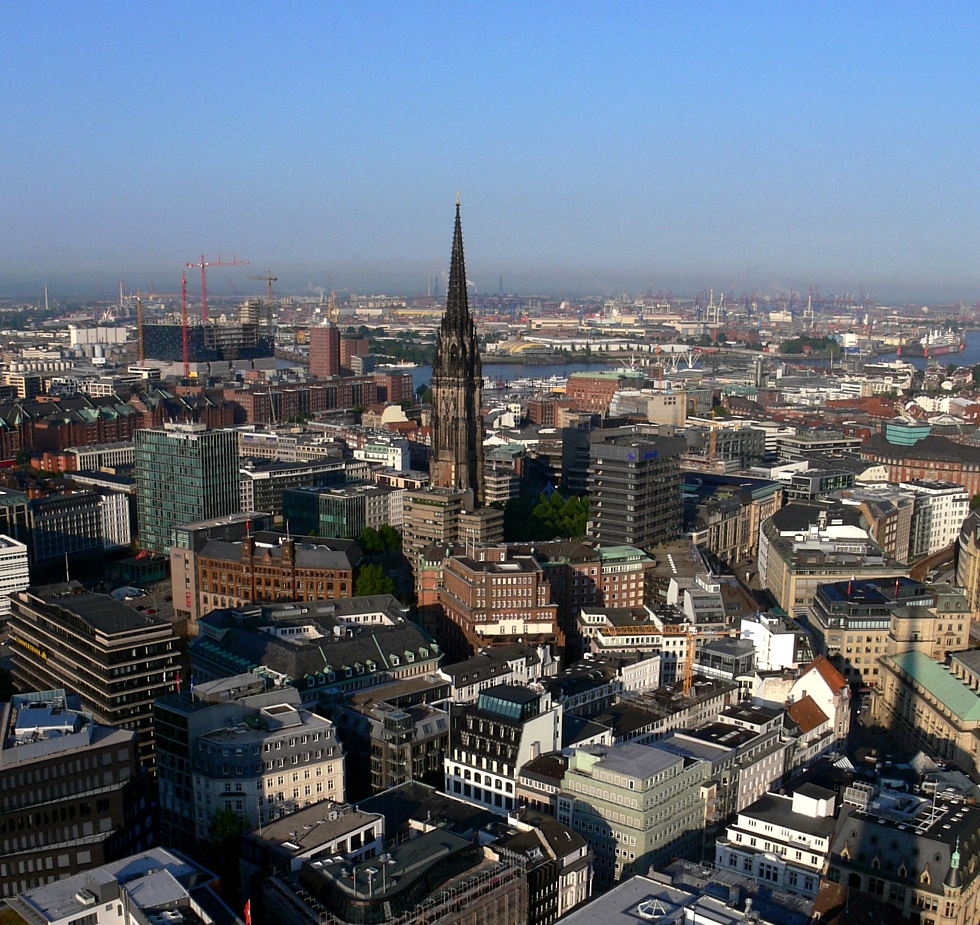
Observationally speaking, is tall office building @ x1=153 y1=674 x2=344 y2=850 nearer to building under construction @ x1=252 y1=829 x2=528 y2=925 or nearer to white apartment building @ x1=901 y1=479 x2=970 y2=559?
building under construction @ x1=252 y1=829 x2=528 y2=925

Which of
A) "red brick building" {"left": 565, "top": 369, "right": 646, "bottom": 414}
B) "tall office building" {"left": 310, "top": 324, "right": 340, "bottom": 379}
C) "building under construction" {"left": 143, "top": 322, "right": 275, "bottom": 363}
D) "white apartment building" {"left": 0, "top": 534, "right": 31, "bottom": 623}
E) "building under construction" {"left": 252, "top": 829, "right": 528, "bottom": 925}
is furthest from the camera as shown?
"building under construction" {"left": 143, "top": 322, "right": 275, "bottom": 363}

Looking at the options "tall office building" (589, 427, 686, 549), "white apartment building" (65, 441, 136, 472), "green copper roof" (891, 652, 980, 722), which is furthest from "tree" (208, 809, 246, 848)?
"white apartment building" (65, 441, 136, 472)

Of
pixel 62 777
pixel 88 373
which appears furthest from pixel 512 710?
pixel 88 373

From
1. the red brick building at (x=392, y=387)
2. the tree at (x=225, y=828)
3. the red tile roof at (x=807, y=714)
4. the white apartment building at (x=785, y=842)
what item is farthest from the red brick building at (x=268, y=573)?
the red brick building at (x=392, y=387)

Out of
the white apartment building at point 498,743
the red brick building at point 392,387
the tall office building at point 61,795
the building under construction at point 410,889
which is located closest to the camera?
the building under construction at point 410,889

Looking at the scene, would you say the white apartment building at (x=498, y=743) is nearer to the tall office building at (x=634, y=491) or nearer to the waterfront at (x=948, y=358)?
the tall office building at (x=634, y=491)

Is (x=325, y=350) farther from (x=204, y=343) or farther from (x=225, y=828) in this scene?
(x=225, y=828)
